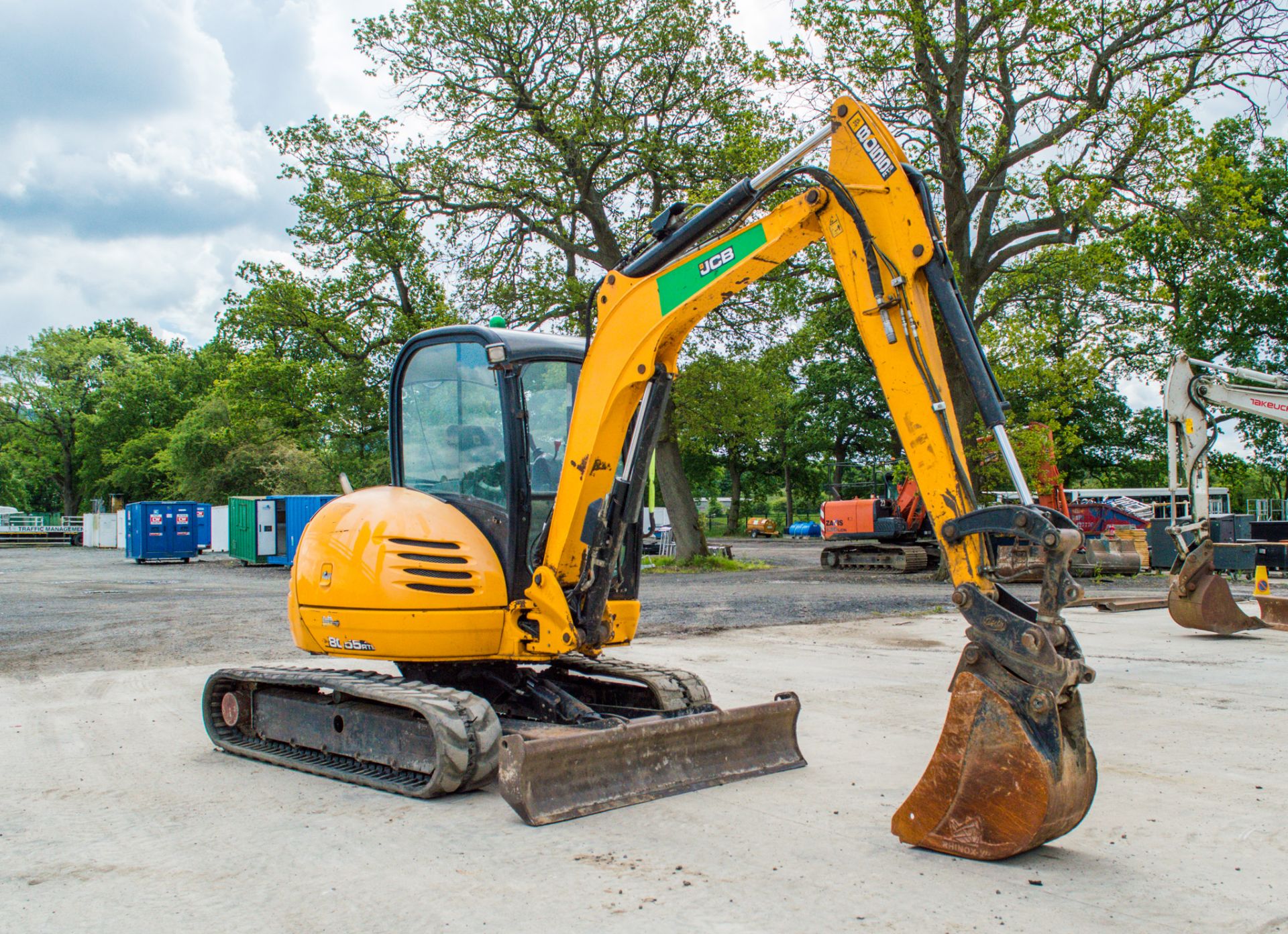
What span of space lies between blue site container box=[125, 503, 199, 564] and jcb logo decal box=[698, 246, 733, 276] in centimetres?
3155

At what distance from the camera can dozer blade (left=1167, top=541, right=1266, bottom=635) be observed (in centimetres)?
1194

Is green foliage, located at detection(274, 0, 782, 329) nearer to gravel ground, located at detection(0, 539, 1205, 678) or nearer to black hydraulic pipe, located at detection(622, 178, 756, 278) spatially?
gravel ground, located at detection(0, 539, 1205, 678)

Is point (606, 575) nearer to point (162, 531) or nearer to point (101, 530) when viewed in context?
point (162, 531)

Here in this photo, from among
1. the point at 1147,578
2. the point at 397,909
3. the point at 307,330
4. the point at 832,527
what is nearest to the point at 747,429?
the point at 832,527

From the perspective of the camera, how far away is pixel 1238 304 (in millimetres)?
40500

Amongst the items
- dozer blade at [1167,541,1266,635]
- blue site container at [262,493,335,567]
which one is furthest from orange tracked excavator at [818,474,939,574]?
blue site container at [262,493,335,567]

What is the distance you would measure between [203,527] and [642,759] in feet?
112

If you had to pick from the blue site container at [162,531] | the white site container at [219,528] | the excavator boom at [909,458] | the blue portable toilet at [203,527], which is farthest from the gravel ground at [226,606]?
the white site container at [219,528]

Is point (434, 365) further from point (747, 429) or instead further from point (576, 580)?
point (747, 429)

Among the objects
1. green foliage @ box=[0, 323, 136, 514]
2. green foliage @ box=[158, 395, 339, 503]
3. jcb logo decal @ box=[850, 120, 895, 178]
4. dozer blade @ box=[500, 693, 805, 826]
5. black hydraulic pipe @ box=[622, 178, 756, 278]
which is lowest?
dozer blade @ box=[500, 693, 805, 826]

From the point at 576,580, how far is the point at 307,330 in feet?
77.2

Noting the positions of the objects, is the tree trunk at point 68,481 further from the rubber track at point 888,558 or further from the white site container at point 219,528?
the rubber track at point 888,558

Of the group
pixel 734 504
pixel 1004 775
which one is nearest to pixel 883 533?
pixel 1004 775

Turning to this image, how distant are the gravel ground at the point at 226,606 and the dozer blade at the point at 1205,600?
4189 mm
